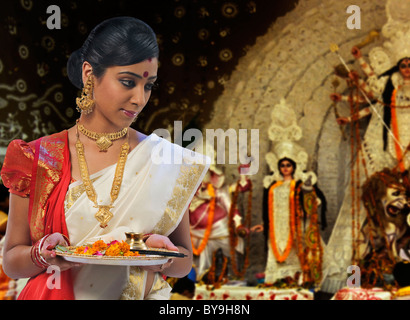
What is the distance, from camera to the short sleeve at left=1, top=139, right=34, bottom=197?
202 cm

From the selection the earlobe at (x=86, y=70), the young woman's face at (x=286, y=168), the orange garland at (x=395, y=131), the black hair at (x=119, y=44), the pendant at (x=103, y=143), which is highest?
the orange garland at (x=395, y=131)

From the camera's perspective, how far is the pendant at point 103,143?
2145 millimetres

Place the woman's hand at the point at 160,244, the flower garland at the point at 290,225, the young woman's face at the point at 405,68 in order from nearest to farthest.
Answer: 1. the woman's hand at the point at 160,244
2. the young woman's face at the point at 405,68
3. the flower garland at the point at 290,225

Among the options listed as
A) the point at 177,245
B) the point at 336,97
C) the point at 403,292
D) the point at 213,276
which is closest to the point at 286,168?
the point at 336,97

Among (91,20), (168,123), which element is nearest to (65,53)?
(91,20)

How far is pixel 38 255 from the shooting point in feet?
6.21

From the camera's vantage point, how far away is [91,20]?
14.9 feet

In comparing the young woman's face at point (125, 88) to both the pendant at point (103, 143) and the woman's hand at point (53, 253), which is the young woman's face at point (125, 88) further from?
the woman's hand at point (53, 253)

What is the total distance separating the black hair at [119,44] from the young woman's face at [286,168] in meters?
5.44

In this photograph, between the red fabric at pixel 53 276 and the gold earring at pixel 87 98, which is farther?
the gold earring at pixel 87 98

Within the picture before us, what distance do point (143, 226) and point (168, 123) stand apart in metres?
5.69

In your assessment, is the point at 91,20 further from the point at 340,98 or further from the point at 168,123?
the point at 340,98

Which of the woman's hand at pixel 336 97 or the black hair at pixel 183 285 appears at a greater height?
the woman's hand at pixel 336 97

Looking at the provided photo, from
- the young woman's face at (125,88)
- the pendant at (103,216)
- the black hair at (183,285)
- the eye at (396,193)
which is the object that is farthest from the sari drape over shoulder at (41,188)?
the eye at (396,193)
